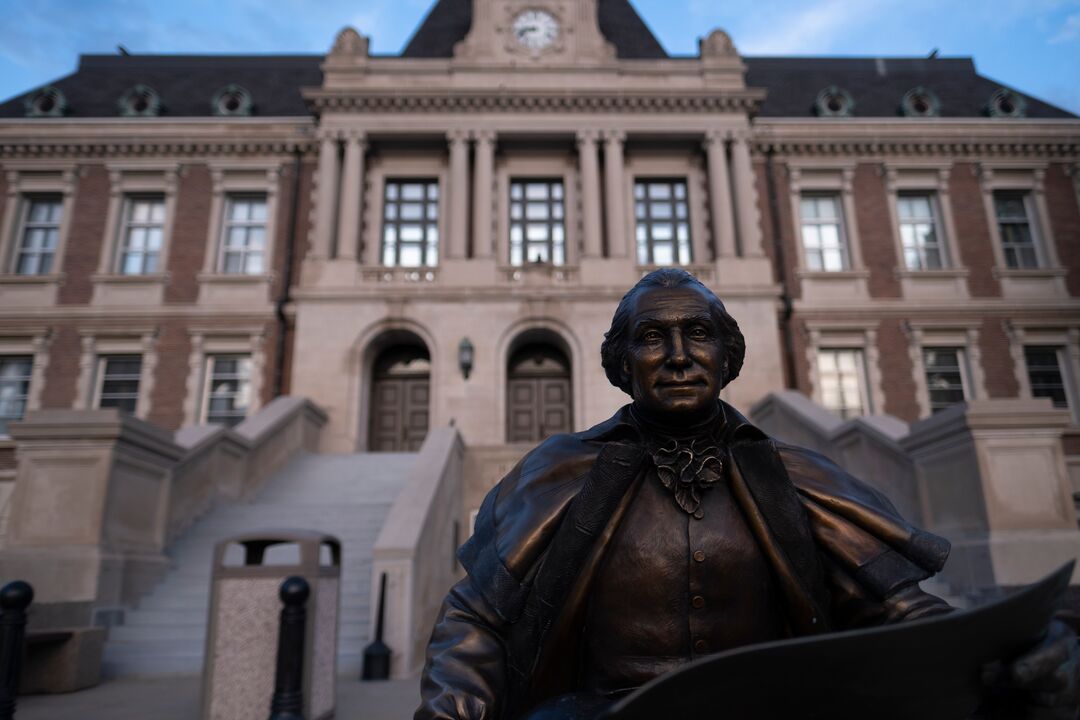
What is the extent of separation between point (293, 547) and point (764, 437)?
30.8 feet

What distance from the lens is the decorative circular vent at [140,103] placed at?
2234cm

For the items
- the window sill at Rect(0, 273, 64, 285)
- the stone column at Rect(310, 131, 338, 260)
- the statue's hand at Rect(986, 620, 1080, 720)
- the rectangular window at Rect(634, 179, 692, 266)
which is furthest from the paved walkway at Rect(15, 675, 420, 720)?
the window sill at Rect(0, 273, 64, 285)

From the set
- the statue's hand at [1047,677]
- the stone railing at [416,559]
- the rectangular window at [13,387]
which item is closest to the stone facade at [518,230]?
the rectangular window at [13,387]

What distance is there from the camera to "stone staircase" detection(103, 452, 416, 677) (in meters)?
7.71

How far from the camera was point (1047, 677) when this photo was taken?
125 cm

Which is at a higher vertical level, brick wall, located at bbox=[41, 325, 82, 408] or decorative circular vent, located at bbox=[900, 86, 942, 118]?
decorative circular vent, located at bbox=[900, 86, 942, 118]

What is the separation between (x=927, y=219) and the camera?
21.5m

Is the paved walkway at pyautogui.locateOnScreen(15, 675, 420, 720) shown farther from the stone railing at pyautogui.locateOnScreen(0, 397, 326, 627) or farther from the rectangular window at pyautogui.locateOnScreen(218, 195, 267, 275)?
the rectangular window at pyautogui.locateOnScreen(218, 195, 267, 275)

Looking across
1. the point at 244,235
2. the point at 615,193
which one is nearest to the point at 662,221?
the point at 615,193

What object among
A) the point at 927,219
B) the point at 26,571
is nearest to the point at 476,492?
the point at 26,571

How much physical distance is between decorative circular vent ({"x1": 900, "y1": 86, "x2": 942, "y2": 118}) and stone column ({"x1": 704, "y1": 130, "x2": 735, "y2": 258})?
24.7 ft

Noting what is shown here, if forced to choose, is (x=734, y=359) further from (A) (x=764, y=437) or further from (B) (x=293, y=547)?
(B) (x=293, y=547)

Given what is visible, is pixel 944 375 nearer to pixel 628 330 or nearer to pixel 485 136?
pixel 485 136

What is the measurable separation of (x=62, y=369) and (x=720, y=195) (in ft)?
62.2
